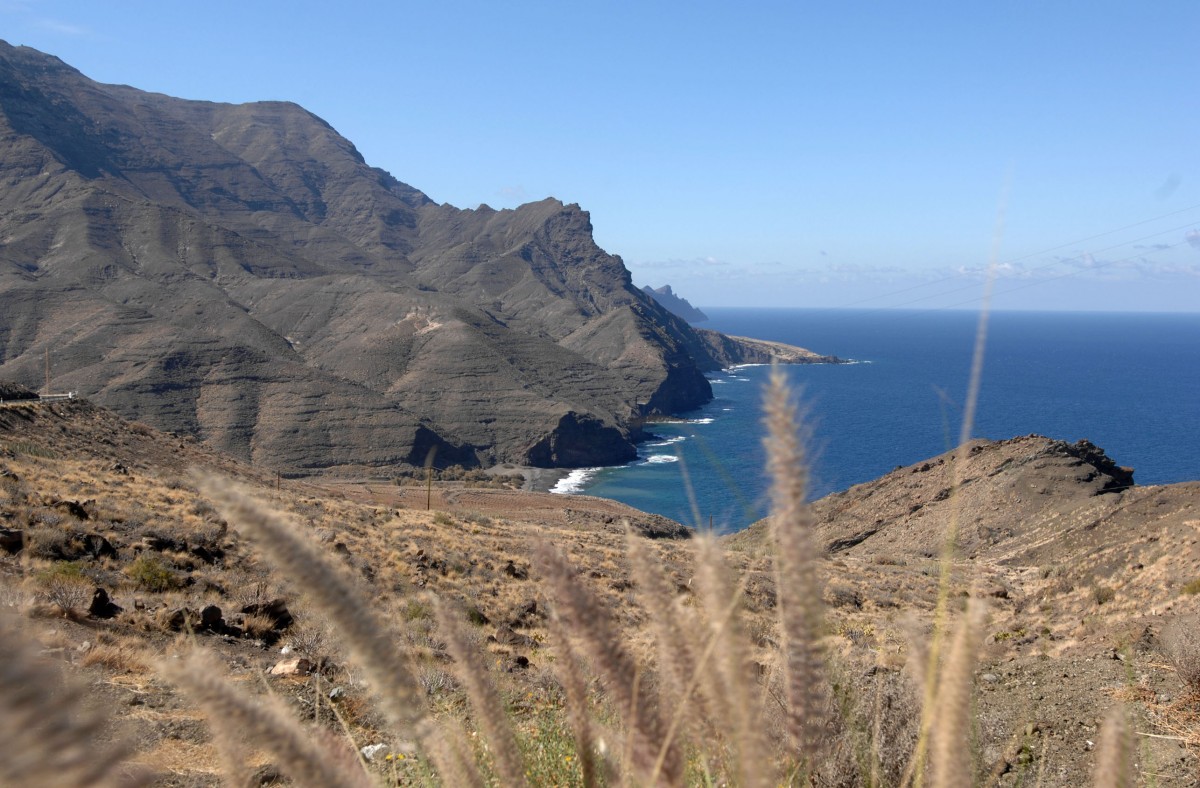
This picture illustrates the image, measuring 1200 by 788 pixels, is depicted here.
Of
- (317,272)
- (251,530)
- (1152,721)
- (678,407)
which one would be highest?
(317,272)

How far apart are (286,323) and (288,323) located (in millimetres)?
251

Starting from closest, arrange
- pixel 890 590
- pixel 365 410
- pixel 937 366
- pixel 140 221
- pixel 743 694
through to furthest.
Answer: pixel 743 694 → pixel 890 590 → pixel 365 410 → pixel 140 221 → pixel 937 366

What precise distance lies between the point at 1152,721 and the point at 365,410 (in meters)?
73.1

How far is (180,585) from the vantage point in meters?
10.3

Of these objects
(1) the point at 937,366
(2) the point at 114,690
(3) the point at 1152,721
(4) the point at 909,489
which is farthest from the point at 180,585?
(1) the point at 937,366

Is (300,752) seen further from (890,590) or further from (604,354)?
(604,354)

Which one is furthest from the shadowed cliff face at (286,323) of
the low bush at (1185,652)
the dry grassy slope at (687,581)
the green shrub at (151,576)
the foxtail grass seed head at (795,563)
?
the foxtail grass seed head at (795,563)

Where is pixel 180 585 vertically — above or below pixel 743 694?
below

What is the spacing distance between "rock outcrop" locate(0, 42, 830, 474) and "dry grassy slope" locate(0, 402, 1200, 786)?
31.0 metres

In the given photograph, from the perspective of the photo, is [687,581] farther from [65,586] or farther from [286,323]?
[286,323]

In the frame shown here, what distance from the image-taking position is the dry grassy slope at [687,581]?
5.12m

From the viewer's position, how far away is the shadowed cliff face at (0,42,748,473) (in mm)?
70000

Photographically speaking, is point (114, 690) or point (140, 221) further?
point (140, 221)

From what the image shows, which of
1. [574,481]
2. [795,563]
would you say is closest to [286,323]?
[574,481]
